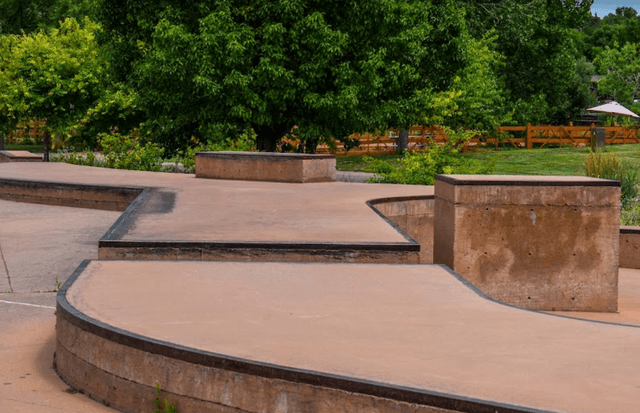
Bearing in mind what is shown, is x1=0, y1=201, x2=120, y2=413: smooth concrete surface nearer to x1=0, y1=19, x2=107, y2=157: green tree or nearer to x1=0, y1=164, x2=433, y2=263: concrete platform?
x1=0, y1=164, x2=433, y2=263: concrete platform

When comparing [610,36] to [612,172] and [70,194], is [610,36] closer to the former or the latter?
[612,172]

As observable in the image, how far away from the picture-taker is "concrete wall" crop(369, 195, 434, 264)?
13.4 metres

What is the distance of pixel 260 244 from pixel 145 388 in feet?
10.9

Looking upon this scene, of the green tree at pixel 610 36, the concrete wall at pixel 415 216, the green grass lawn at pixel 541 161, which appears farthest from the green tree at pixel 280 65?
the green tree at pixel 610 36

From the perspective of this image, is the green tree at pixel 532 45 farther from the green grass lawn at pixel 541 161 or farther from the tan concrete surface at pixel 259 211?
the tan concrete surface at pixel 259 211

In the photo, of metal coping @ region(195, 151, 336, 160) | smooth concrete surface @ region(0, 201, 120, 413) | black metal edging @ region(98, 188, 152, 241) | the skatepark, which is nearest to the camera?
the skatepark

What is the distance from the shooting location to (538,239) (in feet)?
33.1

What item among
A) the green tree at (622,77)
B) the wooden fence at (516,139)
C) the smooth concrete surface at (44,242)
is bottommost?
the smooth concrete surface at (44,242)

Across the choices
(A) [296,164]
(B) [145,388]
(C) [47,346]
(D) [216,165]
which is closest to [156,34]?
(D) [216,165]

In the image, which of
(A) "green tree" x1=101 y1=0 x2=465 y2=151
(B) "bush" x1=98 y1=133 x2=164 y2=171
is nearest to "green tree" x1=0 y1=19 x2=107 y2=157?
(A) "green tree" x1=101 y1=0 x2=465 y2=151

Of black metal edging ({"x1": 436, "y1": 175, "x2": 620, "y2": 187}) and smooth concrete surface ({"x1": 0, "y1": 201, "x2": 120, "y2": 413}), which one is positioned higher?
black metal edging ({"x1": 436, "y1": 175, "x2": 620, "y2": 187})

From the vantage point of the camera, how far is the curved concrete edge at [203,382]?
14.2 ft

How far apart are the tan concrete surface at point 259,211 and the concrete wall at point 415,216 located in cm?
42

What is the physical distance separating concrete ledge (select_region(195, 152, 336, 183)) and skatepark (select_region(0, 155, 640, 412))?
2.49 metres
